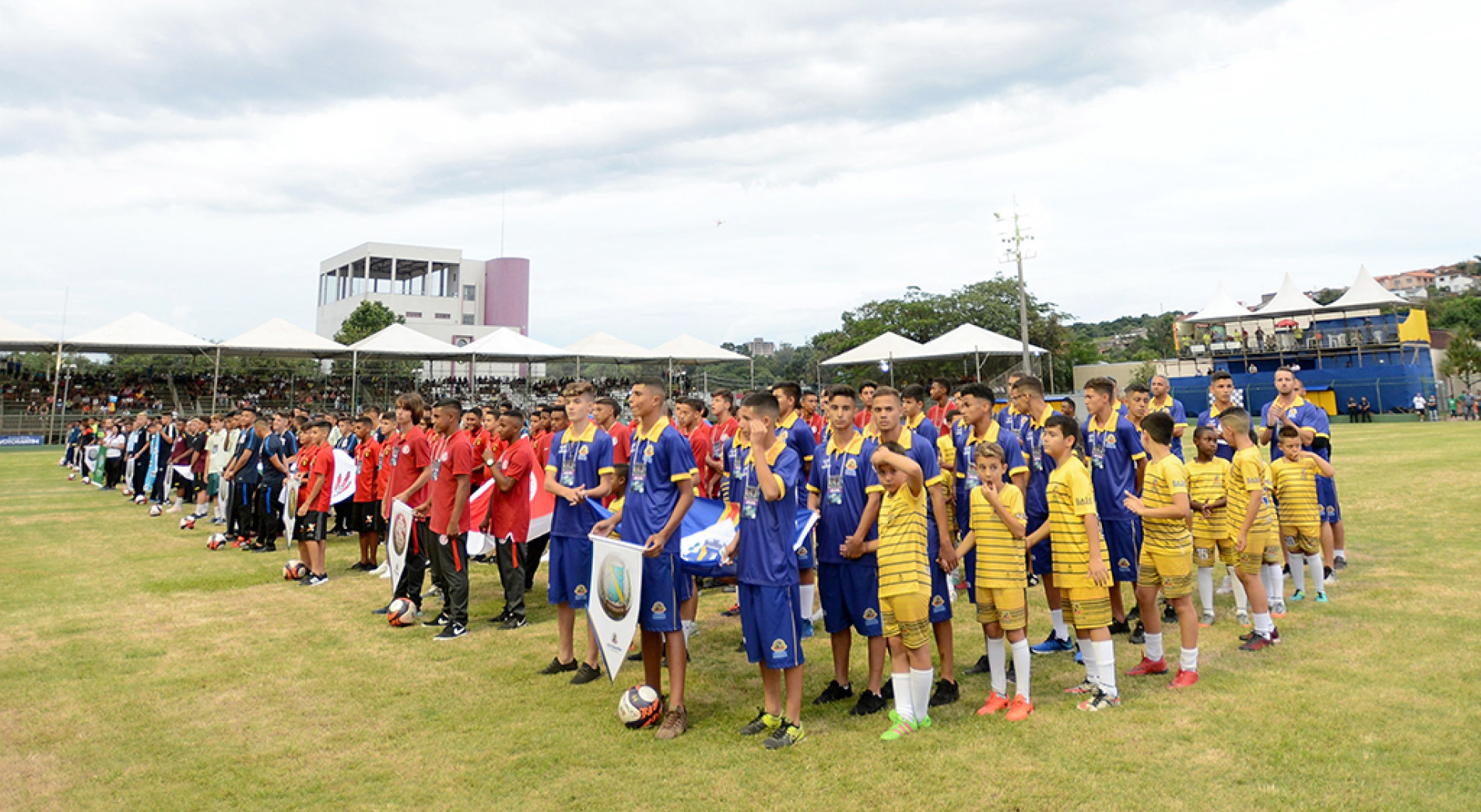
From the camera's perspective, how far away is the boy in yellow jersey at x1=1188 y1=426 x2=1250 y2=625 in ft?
20.5

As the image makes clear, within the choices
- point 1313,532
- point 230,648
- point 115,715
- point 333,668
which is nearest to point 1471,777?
point 1313,532

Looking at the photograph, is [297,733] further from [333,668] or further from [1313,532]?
[1313,532]

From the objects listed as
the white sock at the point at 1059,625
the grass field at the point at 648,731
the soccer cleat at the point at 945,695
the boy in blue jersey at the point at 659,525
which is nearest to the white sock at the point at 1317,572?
the grass field at the point at 648,731

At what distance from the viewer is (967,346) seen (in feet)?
113

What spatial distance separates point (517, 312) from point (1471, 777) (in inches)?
3101

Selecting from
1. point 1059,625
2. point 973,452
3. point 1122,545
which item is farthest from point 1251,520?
point 973,452

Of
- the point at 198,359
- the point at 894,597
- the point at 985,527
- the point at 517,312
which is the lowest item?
the point at 894,597

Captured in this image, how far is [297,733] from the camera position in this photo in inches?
195


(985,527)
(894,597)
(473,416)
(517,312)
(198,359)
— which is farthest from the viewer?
(517,312)

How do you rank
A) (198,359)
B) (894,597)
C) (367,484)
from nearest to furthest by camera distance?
(894,597) < (367,484) < (198,359)

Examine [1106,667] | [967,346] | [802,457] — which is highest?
[967,346]

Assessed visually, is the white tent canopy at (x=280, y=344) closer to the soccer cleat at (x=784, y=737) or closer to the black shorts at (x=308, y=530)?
the black shorts at (x=308, y=530)

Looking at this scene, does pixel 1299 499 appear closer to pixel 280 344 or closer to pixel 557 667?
pixel 557 667

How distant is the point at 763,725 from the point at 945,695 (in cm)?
138
